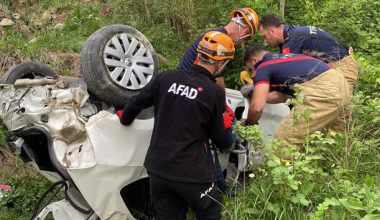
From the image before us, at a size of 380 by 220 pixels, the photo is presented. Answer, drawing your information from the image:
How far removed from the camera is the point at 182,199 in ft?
11.2

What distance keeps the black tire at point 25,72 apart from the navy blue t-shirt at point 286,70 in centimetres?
202

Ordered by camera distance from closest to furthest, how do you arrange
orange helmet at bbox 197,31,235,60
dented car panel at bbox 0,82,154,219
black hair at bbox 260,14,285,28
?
orange helmet at bbox 197,31,235,60 < dented car panel at bbox 0,82,154,219 < black hair at bbox 260,14,285,28

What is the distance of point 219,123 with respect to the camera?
3.32m

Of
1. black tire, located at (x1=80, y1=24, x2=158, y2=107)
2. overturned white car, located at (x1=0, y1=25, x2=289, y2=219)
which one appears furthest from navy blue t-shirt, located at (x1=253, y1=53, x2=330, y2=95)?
black tire, located at (x1=80, y1=24, x2=158, y2=107)

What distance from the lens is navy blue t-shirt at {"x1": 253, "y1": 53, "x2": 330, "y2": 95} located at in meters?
4.18

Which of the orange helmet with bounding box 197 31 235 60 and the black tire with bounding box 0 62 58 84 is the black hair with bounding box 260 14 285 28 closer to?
the orange helmet with bounding box 197 31 235 60

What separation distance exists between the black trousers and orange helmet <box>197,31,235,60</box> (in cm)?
94

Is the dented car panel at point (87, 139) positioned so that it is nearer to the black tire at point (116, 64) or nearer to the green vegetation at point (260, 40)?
the black tire at point (116, 64)

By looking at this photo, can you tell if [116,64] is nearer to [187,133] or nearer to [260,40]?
[187,133]

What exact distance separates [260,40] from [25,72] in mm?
3035

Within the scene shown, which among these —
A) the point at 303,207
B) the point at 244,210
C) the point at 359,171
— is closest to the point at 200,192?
the point at 244,210

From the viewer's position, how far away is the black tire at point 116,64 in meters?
4.21

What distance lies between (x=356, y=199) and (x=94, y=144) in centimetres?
194

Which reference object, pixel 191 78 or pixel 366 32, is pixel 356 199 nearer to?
pixel 191 78
